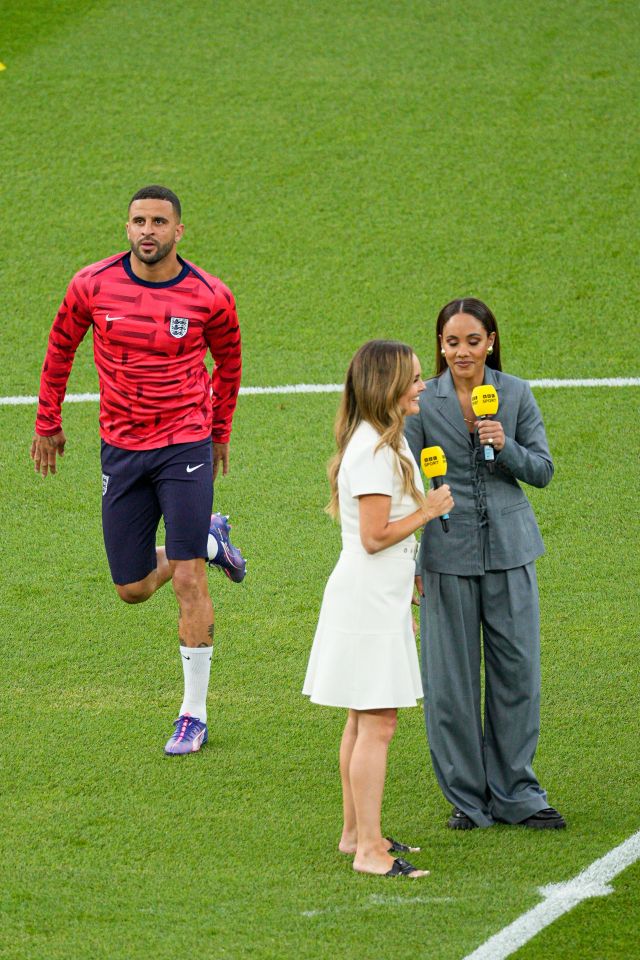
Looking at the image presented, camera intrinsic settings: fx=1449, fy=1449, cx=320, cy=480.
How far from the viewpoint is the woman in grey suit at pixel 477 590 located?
5418mm

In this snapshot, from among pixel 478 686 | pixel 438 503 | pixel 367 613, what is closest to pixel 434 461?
pixel 438 503

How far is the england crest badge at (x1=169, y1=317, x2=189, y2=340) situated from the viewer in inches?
249

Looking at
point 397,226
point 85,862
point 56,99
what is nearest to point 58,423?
point 85,862

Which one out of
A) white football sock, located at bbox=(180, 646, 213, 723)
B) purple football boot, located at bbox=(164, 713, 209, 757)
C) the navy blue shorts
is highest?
the navy blue shorts

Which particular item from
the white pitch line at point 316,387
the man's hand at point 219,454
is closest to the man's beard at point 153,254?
the man's hand at point 219,454

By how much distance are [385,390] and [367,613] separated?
766 millimetres

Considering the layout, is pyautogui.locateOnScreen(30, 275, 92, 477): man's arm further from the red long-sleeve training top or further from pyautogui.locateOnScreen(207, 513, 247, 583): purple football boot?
pyautogui.locateOnScreen(207, 513, 247, 583): purple football boot

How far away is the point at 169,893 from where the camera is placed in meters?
4.91

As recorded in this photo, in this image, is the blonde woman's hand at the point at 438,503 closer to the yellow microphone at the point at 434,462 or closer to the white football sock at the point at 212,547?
the yellow microphone at the point at 434,462

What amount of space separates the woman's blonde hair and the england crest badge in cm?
151

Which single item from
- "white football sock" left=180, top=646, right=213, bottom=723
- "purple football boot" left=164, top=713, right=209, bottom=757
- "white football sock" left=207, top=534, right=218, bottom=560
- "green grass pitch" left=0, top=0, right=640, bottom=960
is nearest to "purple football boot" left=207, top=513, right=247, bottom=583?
"white football sock" left=207, top=534, right=218, bottom=560

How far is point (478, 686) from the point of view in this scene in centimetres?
555

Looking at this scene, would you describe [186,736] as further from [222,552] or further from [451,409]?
[451,409]

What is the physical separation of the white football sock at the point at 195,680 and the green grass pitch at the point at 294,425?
176 mm
